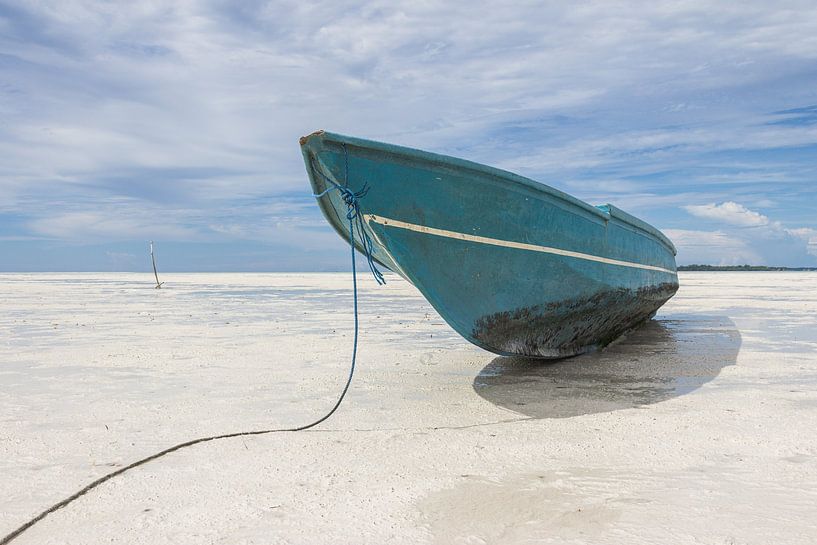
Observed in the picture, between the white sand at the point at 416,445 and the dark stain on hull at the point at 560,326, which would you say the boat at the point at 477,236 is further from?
the white sand at the point at 416,445

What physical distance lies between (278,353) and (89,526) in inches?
158

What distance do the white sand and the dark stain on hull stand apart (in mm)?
203

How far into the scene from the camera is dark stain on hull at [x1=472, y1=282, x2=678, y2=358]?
477 cm

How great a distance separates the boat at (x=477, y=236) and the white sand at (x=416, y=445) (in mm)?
505

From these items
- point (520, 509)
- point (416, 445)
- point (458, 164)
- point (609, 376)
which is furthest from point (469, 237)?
point (520, 509)

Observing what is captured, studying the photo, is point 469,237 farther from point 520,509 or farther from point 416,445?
point 520,509

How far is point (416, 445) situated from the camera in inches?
128

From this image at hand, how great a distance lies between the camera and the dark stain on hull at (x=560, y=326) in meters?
4.77

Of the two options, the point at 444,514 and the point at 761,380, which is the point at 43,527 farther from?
the point at 761,380

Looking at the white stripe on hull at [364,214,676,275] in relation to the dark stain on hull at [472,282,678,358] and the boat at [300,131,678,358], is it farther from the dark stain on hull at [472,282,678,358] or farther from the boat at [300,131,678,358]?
the dark stain on hull at [472,282,678,358]

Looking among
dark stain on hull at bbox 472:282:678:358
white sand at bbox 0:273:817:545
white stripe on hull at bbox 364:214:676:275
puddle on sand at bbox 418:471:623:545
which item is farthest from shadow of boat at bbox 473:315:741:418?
puddle on sand at bbox 418:471:623:545

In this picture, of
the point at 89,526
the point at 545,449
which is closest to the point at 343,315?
the point at 545,449

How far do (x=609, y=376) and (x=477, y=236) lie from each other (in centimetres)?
175

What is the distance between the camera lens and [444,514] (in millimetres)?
2365
